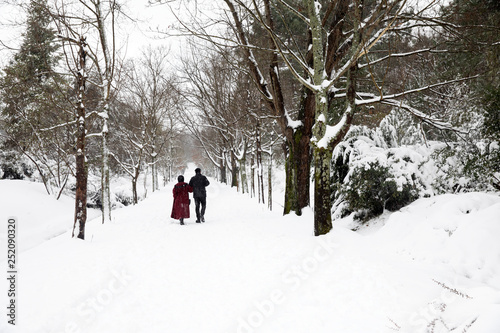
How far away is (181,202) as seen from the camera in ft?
28.5

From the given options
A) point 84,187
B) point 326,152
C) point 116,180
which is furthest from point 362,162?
point 116,180

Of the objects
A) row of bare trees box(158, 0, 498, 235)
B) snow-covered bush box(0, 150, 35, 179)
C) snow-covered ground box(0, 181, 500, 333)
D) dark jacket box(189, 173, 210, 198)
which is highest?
row of bare trees box(158, 0, 498, 235)

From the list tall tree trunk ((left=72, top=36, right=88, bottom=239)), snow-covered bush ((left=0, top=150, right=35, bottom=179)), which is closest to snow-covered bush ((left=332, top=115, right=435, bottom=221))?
tall tree trunk ((left=72, top=36, right=88, bottom=239))

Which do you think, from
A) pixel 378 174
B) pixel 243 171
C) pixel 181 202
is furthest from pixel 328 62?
pixel 243 171

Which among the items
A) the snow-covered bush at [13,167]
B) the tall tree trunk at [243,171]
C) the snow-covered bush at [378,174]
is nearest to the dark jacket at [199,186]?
the snow-covered bush at [378,174]

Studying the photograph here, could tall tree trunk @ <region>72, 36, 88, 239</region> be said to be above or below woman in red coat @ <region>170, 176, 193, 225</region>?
above

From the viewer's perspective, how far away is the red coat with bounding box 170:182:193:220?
8.59 metres

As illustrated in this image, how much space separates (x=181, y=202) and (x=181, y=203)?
36 mm

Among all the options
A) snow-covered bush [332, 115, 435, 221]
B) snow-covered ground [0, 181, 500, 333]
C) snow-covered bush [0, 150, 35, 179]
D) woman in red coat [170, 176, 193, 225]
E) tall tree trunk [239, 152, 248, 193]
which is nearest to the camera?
snow-covered ground [0, 181, 500, 333]

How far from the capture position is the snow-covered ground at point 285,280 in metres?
2.77

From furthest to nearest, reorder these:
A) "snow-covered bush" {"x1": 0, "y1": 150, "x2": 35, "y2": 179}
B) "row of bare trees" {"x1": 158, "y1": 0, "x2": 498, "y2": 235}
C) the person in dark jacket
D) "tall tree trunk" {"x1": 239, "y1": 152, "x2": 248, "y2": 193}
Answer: "tall tree trunk" {"x1": 239, "y1": 152, "x2": 248, "y2": 193}
"snow-covered bush" {"x1": 0, "y1": 150, "x2": 35, "y2": 179}
the person in dark jacket
"row of bare trees" {"x1": 158, "y1": 0, "x2": 498, "y2": 235}

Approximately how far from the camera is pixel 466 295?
7.82 ft

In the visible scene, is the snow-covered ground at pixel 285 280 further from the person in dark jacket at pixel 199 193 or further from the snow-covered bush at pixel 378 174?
the person in dark jacket at pixel 199 193

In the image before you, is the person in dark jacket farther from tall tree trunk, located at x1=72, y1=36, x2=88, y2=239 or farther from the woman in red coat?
tall tree trunk, located at x1=72, y1=36, x2=88, y2=239
